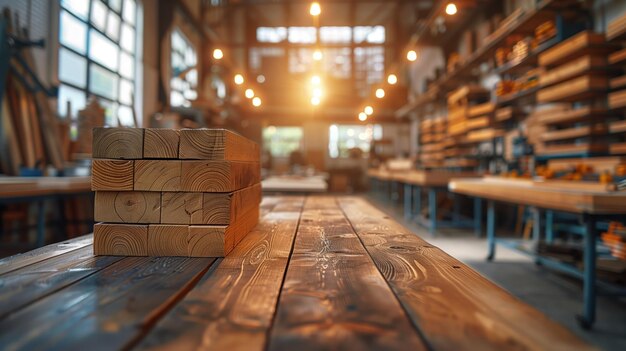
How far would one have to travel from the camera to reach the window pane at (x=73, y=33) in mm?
5094

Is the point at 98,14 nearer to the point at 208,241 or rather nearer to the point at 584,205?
the point at 208,241

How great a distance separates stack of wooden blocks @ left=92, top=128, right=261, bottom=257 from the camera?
3.17ft

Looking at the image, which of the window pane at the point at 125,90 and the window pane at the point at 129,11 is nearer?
the window pane at the point at 125,90

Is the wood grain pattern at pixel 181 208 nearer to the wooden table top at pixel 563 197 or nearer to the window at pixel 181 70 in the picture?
the wooden table top at pixel 563 197

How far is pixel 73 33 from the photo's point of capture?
5352 mm

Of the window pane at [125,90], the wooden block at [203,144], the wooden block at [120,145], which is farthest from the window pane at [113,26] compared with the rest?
the wooden block at [203,144]

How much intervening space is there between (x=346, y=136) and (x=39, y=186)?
12.7 m

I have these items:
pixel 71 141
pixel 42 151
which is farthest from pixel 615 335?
pixel 71 141

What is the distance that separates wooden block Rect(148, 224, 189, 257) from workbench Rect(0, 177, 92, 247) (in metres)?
2.06

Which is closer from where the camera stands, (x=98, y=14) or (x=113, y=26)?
(x=98, y=14)

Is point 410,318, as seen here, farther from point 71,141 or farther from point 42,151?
point 71,141

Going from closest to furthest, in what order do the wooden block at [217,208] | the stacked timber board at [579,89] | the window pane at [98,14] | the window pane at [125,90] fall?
1. the wooden block at [217,208]
2. the stacked timber board at [579,89]
3. the window pane at [98,14]
4. the window pane at [125,90]

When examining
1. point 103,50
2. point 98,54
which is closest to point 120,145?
point 98,54

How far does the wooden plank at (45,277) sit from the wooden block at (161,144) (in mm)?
298
